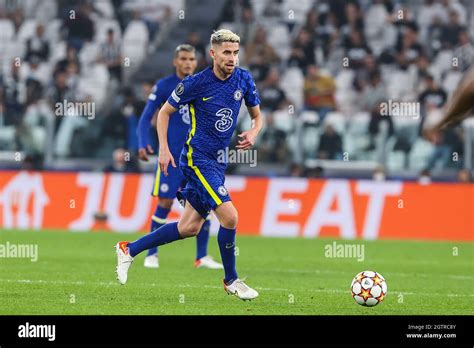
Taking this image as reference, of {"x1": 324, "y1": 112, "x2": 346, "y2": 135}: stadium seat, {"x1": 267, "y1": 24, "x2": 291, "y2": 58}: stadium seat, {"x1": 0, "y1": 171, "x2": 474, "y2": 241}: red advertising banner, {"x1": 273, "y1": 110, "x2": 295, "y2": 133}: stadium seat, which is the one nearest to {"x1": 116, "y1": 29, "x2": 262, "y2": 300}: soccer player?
{"x1": 0, "y1": 171, "x2": 474, "y2": 241}: red advertising banner

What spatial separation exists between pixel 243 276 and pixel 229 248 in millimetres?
2744

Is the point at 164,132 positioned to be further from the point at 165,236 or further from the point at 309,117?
the point at 309,117

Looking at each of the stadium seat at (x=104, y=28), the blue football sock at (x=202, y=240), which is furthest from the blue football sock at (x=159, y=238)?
the stadium seat at (x=104, y=28)

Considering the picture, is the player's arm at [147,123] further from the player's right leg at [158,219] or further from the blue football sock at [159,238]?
the blue football sock at [159,238]

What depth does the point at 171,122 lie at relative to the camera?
43.8 ft

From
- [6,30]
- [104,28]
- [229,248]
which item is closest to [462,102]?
[229,248]

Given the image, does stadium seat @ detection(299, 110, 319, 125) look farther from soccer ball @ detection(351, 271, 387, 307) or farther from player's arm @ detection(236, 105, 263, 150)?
soccer ball @ detection(351, 271, 387, 307)

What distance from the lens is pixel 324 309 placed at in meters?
9.70

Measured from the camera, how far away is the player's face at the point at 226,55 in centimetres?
991

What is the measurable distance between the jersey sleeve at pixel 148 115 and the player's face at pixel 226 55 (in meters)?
3.32
